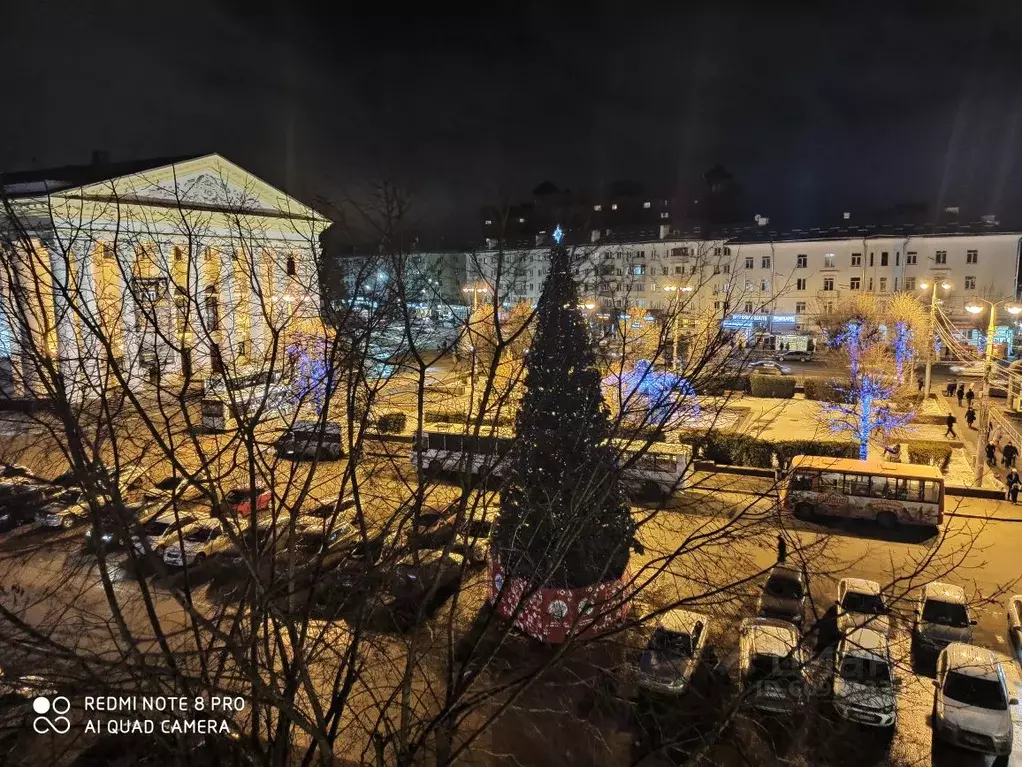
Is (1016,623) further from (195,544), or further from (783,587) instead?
(195,544)

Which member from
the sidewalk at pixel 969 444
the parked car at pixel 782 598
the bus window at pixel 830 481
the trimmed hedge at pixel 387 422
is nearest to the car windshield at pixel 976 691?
the parked car at pixel 782 598

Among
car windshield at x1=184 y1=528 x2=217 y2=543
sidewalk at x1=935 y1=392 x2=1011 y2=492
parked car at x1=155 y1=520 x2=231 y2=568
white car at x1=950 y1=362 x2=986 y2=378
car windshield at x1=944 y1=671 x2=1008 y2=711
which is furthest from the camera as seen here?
white car at x1=950 y1=362 x2=986 y2=378

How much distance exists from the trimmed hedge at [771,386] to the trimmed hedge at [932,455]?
10362mm

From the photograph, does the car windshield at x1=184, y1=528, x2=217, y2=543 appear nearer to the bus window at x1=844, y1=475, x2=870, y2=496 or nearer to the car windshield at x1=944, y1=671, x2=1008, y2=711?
the car windshield at x1=944, y1=671, x2=1008, y2=711

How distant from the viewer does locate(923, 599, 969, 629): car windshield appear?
880 cm

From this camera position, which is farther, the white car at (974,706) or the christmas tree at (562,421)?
the christmas tree at (562,421)

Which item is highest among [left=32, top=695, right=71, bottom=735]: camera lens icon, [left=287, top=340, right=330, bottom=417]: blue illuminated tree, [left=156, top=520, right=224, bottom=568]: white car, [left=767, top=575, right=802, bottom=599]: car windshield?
[left=287, top=340, right=330, bottom=417]: blue illuminated tree

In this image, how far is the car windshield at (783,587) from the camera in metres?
9.71

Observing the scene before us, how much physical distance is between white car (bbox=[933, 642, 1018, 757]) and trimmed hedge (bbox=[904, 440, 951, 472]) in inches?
428

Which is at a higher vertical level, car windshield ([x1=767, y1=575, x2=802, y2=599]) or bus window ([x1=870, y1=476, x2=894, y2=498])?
bus window ([x1=870, y1=476, x2=894, y2=498])

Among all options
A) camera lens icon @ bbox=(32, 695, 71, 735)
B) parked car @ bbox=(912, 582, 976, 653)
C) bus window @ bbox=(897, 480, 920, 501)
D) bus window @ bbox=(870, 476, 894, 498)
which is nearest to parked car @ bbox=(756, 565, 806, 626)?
parked car @ bbox=(912, 582, 976, 653)

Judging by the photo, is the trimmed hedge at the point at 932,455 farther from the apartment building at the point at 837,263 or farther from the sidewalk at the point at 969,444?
the apartment building at the point at 837,263

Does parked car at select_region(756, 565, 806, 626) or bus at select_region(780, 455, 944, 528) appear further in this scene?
bus at select_region(780, 455, 944, 528)

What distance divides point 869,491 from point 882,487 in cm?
25
